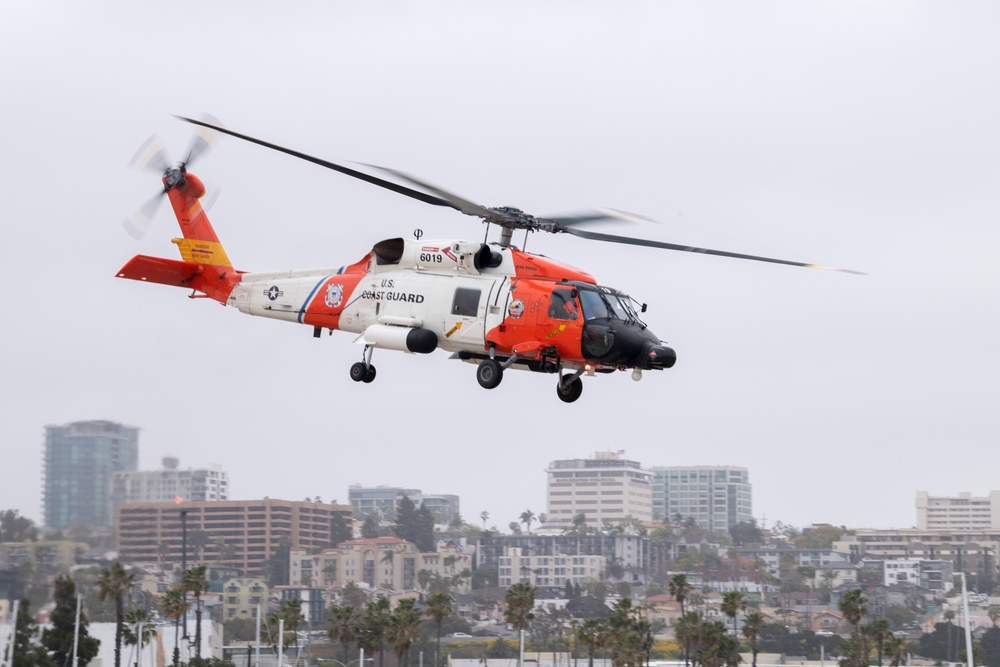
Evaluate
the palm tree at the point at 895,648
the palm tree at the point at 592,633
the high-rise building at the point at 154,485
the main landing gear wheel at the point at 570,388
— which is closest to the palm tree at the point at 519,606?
the palm tree at the point at 592,633

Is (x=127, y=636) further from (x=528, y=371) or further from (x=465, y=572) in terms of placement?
(x=465, y=572)

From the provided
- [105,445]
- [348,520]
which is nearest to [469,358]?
[105,445]

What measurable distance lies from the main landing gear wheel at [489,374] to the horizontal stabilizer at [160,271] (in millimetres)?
8748

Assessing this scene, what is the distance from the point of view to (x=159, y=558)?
6400cm

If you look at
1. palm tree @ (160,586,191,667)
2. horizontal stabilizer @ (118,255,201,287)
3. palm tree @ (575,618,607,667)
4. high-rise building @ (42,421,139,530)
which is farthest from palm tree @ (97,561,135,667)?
palm tree @ (575,618,607,667)

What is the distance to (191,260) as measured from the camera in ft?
A: 122

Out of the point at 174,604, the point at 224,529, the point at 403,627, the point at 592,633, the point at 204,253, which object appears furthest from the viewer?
the point at 224,529

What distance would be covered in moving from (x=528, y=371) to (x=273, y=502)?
115334 millimetres

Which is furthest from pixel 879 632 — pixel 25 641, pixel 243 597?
pixel 25 641

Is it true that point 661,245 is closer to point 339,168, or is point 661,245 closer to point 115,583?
point 339,168

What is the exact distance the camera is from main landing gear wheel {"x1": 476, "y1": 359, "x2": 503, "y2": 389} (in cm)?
3109

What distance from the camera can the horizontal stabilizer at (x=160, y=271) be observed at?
35.6 meters

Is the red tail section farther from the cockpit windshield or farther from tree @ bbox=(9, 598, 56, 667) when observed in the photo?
tree @ bbox=(9, 598, 56, 667)

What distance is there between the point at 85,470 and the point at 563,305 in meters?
21.2
